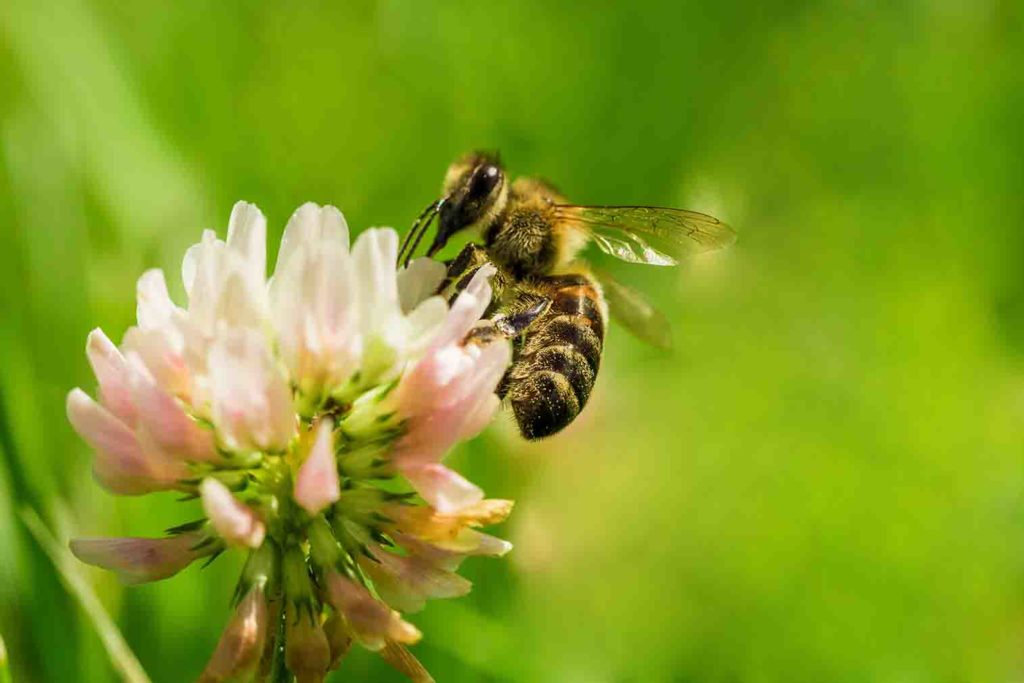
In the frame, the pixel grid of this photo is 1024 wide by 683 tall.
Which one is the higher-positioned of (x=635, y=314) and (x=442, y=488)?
(x=635, y=314)

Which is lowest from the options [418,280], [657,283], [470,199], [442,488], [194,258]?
[442,488]

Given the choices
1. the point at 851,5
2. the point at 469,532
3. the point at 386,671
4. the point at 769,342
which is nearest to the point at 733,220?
the point at 769,342

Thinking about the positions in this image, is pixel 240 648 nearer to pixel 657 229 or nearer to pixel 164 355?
pixel 164 355

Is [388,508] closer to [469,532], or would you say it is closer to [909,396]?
[469,532]

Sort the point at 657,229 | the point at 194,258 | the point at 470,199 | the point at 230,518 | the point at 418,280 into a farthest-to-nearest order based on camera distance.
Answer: the point at 657,229
the point at 470,199
the point at 418,280
the point at 194,258
the point at 230,518

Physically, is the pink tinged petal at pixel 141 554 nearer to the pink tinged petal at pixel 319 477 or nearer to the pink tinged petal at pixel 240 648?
the pink tinged petal at pixel 240 648

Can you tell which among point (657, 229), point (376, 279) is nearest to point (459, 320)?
point (376, 279)

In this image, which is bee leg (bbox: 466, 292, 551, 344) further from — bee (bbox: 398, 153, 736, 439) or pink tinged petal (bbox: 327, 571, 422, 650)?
pink tinged petal (bbox: 327, 571, 422, 650)

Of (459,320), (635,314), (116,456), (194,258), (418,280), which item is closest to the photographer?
(116,456)
